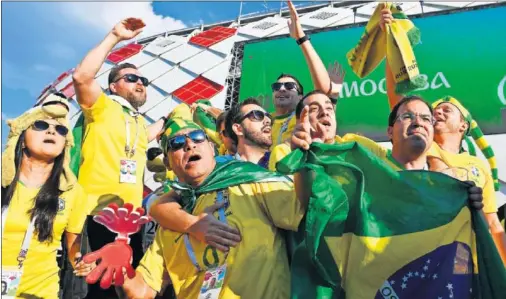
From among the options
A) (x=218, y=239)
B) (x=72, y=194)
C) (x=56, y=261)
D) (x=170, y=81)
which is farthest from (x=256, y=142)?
(x=170, y=81)

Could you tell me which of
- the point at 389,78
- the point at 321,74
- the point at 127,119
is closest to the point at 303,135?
the point at 321,74

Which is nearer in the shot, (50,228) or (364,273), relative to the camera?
(364,273)

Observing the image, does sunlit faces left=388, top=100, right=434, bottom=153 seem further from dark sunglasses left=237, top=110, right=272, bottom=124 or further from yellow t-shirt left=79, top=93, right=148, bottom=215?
yellow t-shirt left=79, top=93, right=148, bottom=215

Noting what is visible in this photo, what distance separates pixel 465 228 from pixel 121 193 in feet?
7.32

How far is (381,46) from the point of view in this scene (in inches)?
134

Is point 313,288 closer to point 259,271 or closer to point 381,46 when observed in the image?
point 259,271

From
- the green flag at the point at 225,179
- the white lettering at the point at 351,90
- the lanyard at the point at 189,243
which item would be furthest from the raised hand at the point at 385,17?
the white lettering at the point at 351,90

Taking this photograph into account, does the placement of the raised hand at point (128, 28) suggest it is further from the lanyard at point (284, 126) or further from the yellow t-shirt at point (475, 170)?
the yellow t-shirt at point (475, 170)

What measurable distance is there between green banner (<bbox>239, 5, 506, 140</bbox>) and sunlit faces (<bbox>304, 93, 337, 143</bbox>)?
4701mm

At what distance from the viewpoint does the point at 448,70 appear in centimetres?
699

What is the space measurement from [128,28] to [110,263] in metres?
1.83

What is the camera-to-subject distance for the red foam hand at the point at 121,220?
7.35ft

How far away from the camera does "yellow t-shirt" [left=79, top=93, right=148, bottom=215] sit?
3268 millimetres

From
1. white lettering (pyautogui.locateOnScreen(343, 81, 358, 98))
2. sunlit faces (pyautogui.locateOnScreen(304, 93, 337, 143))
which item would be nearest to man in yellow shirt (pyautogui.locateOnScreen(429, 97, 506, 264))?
sunlit faces (pyautogui.locateOnScreen(304, 93, 337, 143))
